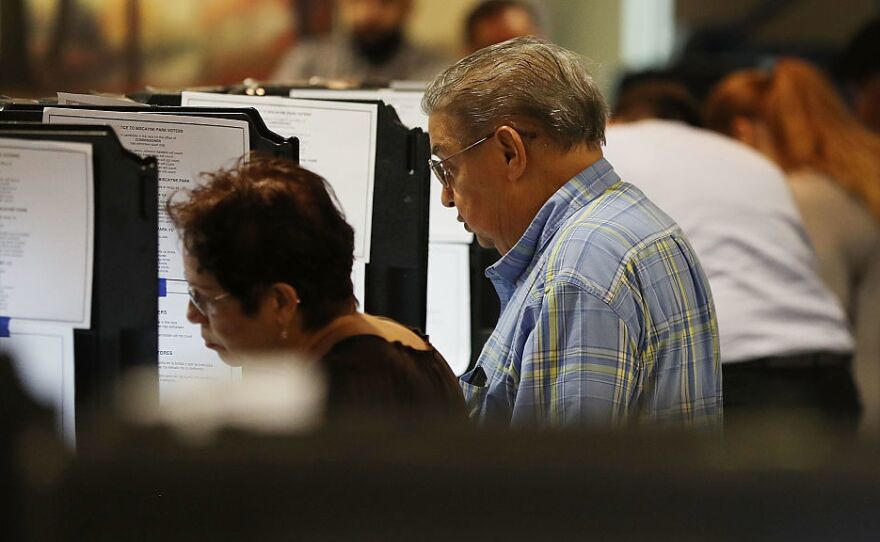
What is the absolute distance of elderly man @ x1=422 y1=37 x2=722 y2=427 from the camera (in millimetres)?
1230

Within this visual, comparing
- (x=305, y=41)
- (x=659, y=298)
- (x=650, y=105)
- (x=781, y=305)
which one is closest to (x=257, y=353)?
(x=659, y=298)

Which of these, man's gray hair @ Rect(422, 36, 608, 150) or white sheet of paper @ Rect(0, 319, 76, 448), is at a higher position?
man's gray hair @ Rect(422, 36, 608, 150)

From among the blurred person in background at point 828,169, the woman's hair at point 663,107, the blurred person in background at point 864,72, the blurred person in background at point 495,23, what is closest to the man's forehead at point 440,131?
the woman's hair at point 663,107

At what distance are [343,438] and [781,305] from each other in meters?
2.14

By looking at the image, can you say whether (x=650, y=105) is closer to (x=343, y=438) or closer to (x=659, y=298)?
(x=659, y=298)

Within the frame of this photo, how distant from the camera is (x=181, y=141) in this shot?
4.20 feet

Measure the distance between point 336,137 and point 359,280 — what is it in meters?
0.25

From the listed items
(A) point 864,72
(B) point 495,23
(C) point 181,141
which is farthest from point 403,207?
(B) point 495,23

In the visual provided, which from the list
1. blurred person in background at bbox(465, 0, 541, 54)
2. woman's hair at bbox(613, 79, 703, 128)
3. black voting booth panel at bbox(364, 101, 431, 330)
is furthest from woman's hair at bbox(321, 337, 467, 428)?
blurred person in background at bbox(465, 0, 541, 54)

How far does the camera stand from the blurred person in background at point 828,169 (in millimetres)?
2773

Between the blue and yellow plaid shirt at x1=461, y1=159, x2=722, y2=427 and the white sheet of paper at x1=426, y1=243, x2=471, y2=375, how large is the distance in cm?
22

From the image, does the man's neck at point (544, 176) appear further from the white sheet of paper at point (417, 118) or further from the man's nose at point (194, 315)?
the man's nose at point (194, 315)

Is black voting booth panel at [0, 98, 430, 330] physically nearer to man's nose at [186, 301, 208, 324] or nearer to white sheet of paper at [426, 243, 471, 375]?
white sheet of paper at [426, 243, 471, 375]

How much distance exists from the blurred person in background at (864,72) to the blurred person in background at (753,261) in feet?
2.97
